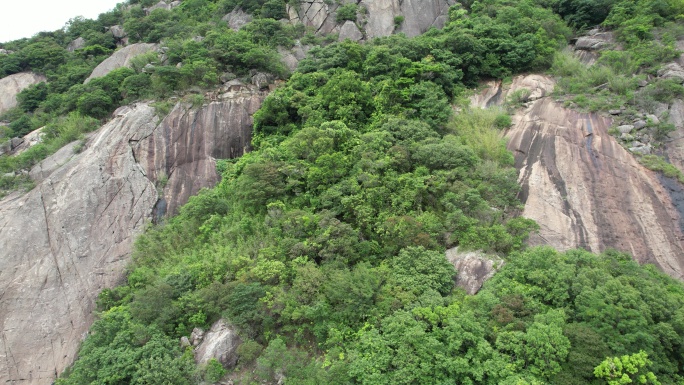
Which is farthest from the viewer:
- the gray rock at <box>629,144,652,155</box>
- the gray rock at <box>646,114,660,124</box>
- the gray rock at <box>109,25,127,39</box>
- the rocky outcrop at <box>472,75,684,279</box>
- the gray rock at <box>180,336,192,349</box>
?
the gray rock at <box>109,25,127,39</box>

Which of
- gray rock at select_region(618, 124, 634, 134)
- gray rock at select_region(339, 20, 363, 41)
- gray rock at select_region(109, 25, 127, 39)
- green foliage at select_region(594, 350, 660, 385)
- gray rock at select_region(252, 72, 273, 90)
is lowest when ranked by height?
green foliage at select_region(594, 350, 660, 385)

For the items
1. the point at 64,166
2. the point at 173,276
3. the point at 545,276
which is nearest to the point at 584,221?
the point at 545,276

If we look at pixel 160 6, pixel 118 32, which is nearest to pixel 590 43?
pixel 160 6

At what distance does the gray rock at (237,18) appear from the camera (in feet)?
114

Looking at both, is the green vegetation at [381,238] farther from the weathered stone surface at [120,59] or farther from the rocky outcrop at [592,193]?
the weathered stone surface at [120,59]

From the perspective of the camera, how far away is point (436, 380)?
11.9 m

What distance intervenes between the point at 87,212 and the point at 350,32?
2320 cm

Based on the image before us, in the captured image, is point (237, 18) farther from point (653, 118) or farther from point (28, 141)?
point (653, 118)

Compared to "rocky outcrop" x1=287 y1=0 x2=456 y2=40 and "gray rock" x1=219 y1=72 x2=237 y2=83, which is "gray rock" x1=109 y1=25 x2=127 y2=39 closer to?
"rocky outcrop" x1=287 y1=0 x2=456 y2=40

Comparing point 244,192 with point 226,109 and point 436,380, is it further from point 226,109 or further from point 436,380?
point 436,380

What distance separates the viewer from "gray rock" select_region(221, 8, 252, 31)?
3463cm

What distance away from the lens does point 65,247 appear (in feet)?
68.3

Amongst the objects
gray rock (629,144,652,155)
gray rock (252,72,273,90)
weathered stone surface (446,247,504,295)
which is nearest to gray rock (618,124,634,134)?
gray rock (629,144,652,155)

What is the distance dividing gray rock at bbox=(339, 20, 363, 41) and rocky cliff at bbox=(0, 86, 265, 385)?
10109 mm
